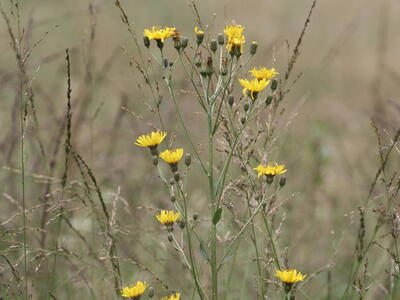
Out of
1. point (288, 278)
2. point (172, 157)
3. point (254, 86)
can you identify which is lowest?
point (288, 278)

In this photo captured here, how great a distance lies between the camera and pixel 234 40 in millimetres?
1618

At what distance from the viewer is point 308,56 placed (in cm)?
760

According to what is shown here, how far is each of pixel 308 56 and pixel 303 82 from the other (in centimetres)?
66

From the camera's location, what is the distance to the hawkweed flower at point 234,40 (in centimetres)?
162

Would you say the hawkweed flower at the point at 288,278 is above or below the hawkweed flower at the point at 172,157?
below

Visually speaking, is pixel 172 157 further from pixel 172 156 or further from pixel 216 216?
pixel 216 216

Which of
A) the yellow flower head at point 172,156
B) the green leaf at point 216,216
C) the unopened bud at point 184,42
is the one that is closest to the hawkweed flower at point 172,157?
the yellow flower head at point 172,156

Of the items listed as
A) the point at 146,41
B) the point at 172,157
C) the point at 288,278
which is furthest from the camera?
the point at 146,41

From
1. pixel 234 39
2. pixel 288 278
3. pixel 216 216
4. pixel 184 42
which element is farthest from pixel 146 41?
pixel 288 278

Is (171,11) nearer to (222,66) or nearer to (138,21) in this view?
(138,21)

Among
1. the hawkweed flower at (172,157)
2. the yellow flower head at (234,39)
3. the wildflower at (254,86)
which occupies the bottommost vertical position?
the hawkweed flower at (172,157)

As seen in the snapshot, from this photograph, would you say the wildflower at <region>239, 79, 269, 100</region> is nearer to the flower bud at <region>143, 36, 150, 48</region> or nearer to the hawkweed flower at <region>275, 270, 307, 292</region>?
the flower bud at <region>143, 36, 150, 48</region>

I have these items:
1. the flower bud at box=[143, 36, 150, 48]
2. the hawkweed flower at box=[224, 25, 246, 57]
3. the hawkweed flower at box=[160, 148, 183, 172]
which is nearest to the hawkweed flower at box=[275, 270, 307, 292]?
the hawkweed flower at box=[160, 148, 183, 172]

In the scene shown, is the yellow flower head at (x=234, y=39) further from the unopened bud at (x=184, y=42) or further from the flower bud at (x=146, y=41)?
the flower bud at (x=146, y=41)
